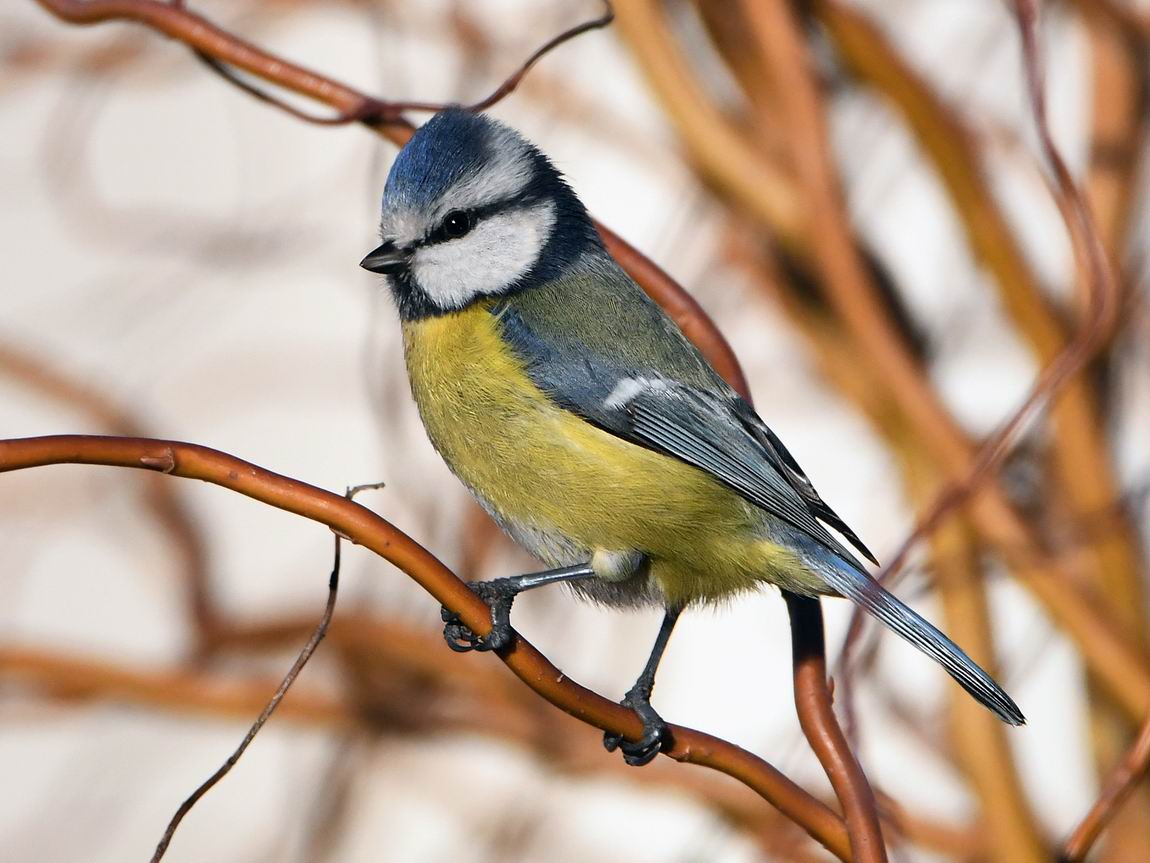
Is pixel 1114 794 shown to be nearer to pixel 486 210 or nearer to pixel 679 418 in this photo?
pixel 679 418

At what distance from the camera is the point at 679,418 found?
126cm

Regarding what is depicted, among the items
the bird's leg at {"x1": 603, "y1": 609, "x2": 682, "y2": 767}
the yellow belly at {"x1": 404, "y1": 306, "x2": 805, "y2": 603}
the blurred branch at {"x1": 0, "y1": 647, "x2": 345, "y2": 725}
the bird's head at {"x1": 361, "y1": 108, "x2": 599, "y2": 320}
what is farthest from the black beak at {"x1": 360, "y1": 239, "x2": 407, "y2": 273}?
the blurred branch at {"x1": 0, "y1": 647, "x2": 345, "y2": 725}

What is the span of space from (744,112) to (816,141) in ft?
1.26

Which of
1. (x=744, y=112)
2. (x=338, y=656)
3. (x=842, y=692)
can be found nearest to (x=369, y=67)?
(x=744, y=112)

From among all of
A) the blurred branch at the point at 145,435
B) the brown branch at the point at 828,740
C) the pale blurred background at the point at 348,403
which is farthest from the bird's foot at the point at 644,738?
the blurred branch at the point at 145,435

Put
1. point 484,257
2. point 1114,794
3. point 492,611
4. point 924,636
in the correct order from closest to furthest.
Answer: point 1114,794
point 492,611
point 924,636
point 484,257

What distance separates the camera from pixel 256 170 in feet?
8.64

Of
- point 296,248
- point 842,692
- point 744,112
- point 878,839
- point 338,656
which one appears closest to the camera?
point 878,839

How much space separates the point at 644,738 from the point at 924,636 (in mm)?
337

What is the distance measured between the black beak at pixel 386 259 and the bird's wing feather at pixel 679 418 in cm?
12

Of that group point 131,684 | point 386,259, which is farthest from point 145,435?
point 386,259

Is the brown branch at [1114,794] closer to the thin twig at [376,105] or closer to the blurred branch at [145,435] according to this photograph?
the thin twig at [376,105]

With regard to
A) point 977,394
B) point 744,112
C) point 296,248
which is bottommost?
point 296,248

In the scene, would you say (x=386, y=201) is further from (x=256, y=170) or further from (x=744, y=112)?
(x=256, y=170)
